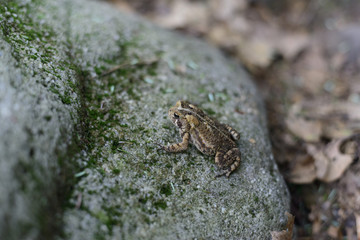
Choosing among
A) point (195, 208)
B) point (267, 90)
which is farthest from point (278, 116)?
point (195, 208)

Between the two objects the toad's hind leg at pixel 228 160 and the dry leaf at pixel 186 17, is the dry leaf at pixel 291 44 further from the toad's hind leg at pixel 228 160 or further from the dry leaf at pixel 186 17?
the toad's hind leg at pixel 228 160

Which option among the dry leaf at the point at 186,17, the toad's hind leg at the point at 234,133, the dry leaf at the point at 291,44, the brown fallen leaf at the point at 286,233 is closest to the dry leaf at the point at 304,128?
the toad's hind leg at the point at 234,133

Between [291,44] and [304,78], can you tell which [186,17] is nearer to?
[291,44]

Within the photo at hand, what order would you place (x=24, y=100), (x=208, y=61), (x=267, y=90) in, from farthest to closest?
(x=267, y=90), (x=208, y=61), (x=24, y=100)

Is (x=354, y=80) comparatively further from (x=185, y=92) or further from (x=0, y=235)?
(x=0, y=235)

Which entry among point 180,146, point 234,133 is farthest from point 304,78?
point 180,146
